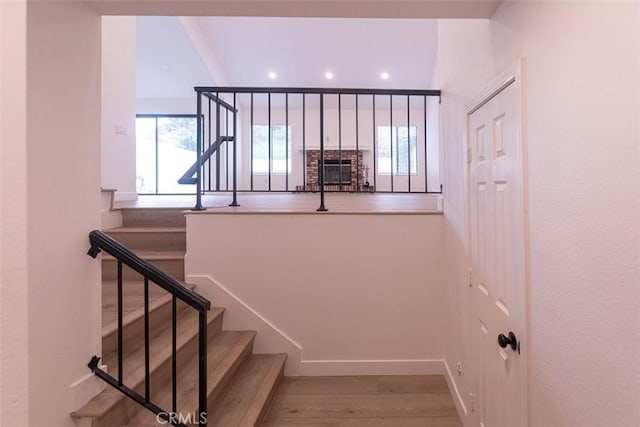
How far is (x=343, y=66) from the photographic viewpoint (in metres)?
8.21

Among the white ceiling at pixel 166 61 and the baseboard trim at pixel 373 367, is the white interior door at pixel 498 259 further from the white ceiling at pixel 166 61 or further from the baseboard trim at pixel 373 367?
the white ceiling at pixel 166 61

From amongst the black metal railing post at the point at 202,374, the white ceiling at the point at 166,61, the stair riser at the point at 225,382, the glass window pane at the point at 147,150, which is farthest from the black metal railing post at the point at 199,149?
the glass window pane at the point at 147,150

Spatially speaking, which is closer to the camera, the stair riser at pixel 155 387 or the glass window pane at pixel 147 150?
the stair riser at pixel 155 387

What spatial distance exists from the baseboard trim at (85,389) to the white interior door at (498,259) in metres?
1.97

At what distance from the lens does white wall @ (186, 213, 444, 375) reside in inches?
110

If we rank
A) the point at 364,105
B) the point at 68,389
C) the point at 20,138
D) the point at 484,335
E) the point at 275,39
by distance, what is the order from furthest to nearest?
1. the point at 364,105
2. the point at 275,39
3. the point at 484,335
4. the point at 68,389
5. the point at 20,138

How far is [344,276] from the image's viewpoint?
9.21 ft

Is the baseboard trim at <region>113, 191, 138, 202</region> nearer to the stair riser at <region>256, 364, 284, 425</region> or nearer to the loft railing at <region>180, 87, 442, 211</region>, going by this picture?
the stair riser at <region>256, 364, 284, 425</region>

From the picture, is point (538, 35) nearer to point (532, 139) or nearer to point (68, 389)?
point (532, 139)

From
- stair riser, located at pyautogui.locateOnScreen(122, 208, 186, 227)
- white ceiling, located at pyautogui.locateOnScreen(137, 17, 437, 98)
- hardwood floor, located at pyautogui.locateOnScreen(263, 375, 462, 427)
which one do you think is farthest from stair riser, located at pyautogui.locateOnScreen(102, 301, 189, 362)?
white ceiling, located at pyautogui.locateOnScreen(137, 17, 437, 98)

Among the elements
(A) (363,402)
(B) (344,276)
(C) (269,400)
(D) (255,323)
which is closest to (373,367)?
(A) (363,402)

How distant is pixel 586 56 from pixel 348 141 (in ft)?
31.3

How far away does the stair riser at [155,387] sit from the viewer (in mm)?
1600

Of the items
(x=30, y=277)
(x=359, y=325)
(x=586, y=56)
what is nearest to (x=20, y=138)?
(x=30, y=277)
